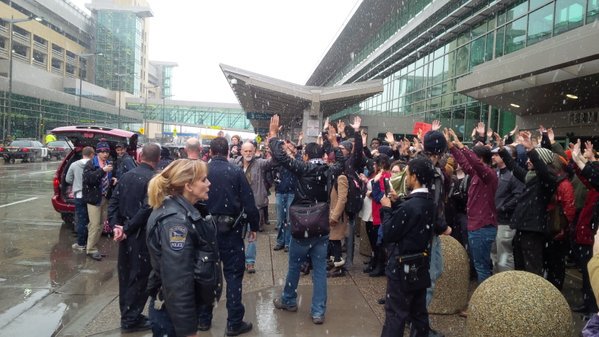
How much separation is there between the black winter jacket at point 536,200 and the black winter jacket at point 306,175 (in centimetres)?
225

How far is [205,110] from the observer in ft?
292

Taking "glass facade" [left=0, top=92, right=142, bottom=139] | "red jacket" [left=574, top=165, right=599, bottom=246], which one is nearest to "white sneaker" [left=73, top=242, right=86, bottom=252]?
"red jacket" [left=574, top=165, right=599, bottom=246]

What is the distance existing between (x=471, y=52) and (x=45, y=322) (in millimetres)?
19842

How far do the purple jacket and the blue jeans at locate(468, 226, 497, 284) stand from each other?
0.25ft

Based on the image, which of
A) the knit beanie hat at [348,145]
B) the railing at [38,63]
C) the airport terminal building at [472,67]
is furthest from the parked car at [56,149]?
the knit beanie hat at [348,145]

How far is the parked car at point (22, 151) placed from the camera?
104 feet

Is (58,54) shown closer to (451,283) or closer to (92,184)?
(92,184)

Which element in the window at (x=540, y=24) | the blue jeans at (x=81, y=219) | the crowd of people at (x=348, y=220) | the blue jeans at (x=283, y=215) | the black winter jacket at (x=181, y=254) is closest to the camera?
the black winter jacket at (x=181, y=254)

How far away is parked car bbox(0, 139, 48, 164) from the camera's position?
31609mm

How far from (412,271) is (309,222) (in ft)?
4.44

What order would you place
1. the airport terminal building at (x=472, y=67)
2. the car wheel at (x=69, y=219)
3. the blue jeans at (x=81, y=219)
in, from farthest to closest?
the car wheel at (x=69, y=219) < the airport terminal building at (x=472, y=67) < the blue jeans at (x=81, y=219)

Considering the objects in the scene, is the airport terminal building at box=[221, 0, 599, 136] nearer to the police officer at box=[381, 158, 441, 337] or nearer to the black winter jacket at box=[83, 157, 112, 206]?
the police officer at box=[381, 158, 441, 337]

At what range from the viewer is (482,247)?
18.8 feet

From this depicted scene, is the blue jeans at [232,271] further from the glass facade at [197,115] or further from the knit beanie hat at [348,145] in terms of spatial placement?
the glass facade at [197,115]
